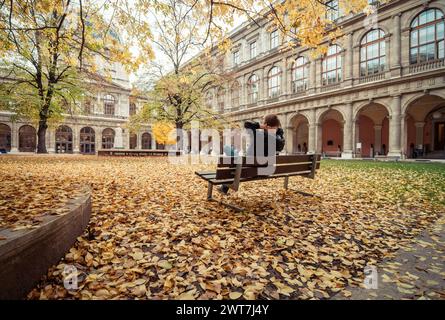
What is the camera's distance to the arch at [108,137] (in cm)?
4188

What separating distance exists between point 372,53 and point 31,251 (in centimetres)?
2557

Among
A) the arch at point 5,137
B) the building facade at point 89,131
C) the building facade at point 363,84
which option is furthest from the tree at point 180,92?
the arch at point 5,137

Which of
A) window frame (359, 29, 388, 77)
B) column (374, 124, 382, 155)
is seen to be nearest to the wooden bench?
window frame (359, 29, 388, 77)

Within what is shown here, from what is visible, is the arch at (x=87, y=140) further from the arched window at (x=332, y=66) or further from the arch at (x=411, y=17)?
the arch at (x=411, y=17)

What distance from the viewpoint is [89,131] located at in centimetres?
4047

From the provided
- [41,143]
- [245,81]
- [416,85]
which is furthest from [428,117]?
[41,143]

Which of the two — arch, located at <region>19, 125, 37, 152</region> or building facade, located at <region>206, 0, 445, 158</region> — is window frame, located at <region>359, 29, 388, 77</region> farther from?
arch, located at <region>19, 125, 37, 152</region>

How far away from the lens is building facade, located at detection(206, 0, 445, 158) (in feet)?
57.0

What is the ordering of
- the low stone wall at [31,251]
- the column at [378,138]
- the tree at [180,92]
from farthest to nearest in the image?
the column at [378,138] → the tree at [180,92] → the low stone wall at [31,251]

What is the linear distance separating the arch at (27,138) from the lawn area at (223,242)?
40.4 m

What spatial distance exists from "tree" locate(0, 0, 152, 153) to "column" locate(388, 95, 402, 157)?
805 inches

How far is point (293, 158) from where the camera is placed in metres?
4.96

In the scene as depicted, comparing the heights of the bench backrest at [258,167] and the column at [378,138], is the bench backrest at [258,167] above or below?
below

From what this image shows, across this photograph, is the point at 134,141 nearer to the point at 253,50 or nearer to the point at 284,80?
the point at 253,50
